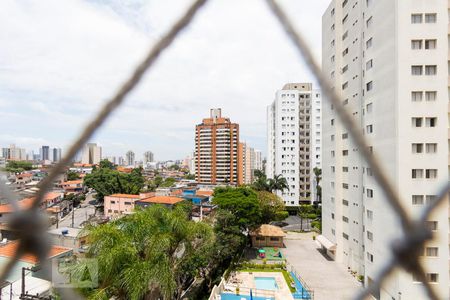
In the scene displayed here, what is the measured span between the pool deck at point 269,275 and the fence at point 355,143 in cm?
995

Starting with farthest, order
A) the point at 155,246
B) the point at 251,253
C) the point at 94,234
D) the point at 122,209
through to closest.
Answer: the point at 122,209 → the point at 251,253 → the point at 155,246 → the point at 94,234

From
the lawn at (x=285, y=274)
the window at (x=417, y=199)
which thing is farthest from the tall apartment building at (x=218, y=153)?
the window at (x=417, y=199)

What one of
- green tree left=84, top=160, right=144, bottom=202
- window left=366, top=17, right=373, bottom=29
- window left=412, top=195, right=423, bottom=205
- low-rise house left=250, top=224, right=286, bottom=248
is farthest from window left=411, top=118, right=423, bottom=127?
green tree left=84, top=160, right=144, bottom=202

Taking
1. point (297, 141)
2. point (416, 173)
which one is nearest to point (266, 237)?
point (416, 173)

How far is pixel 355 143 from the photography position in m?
0.44

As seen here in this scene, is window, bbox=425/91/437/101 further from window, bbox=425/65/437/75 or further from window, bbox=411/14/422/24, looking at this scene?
window, bbox=411/14/422/24

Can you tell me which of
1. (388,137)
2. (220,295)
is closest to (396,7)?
(388,137)

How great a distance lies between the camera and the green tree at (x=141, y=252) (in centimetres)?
492

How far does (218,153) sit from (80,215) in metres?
18.8

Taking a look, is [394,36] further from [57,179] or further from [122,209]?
[122,209]

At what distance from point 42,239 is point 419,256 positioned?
0.57m

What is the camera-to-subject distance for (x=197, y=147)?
37281mm

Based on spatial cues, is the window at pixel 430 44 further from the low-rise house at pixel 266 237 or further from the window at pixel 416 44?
the low-rise house at pixel 266 237

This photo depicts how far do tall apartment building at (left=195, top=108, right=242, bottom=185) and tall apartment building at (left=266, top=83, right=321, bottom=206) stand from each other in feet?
32.3
